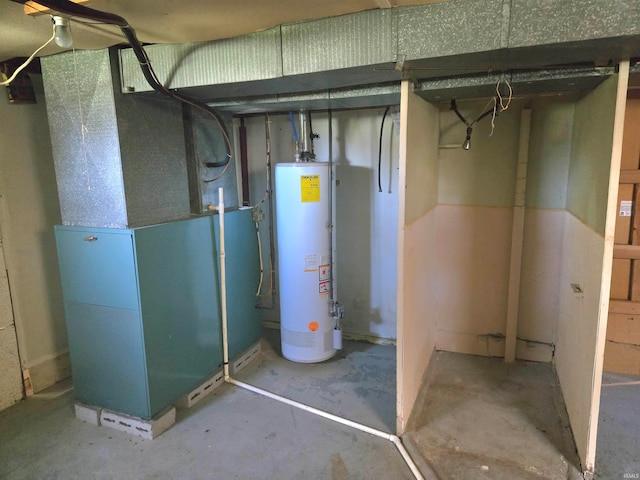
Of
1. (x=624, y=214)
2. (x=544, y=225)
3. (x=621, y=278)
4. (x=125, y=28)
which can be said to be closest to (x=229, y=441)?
(x=125, y=28)

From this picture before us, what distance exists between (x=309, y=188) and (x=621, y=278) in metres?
2.24

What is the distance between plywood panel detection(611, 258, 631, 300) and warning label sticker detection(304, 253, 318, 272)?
2059mm

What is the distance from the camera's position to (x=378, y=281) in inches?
130

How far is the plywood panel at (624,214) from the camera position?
8.86 ft

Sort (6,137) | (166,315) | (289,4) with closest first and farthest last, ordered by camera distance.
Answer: (289,4) → (166,315) → (6,137)

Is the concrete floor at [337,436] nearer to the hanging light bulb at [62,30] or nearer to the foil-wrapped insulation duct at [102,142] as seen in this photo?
the foil-wrapped insulation duct at [102,142]

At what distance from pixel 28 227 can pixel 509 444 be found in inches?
124

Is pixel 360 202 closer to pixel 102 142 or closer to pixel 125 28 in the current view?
pixel 102 142

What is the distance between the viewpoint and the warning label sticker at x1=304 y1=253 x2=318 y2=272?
290cm

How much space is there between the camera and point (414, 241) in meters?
Answer: 2.26

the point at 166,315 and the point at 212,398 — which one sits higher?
the point at 166,315

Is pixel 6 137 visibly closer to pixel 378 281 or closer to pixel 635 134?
pixel 378 281

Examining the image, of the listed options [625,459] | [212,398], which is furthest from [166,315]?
[625,459]

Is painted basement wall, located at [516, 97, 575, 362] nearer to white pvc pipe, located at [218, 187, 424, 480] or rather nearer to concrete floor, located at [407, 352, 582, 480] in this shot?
concrete floor, located at [407, 352, 582, 480]
